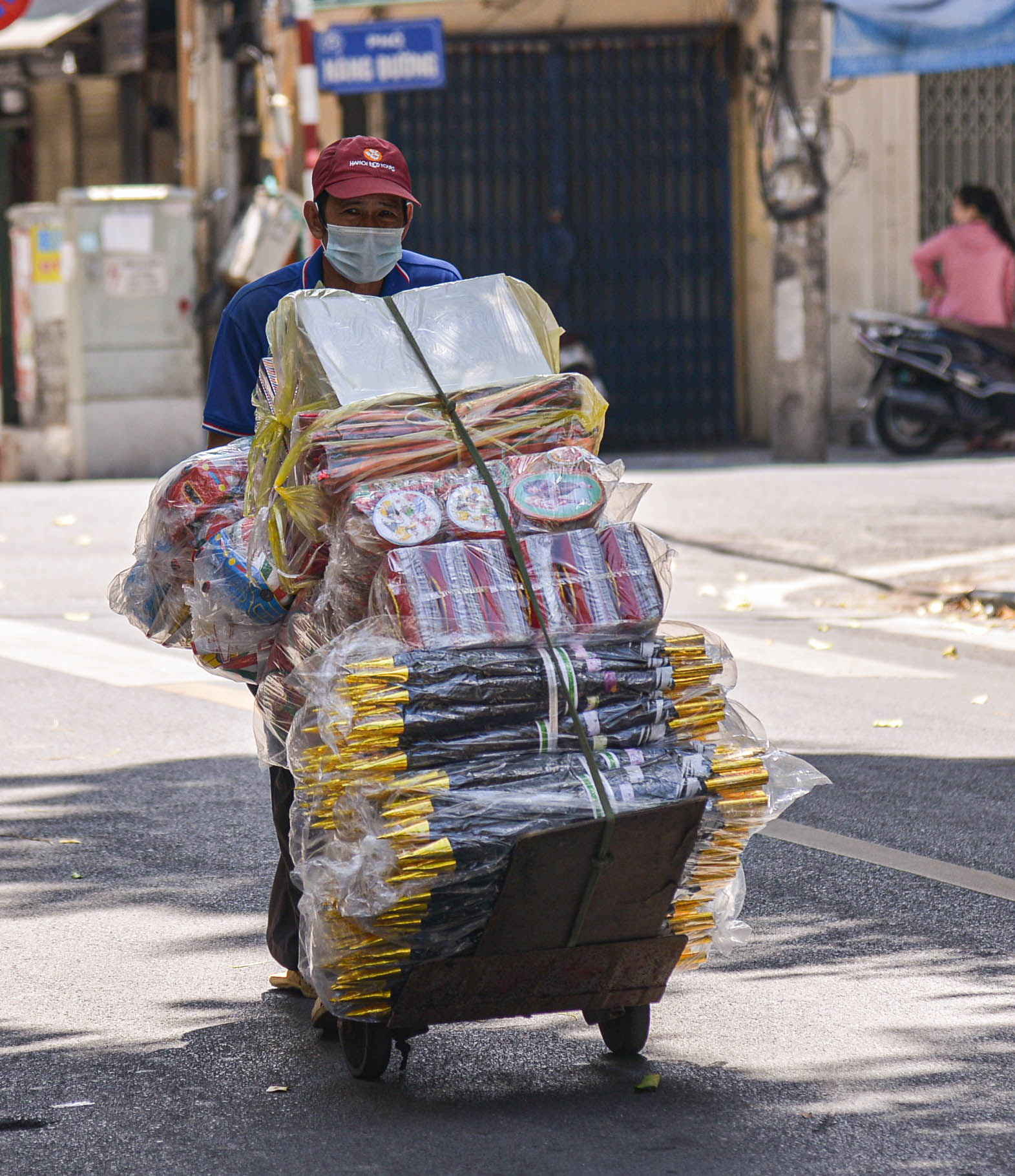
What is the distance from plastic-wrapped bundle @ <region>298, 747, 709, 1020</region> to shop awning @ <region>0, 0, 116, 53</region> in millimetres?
14742

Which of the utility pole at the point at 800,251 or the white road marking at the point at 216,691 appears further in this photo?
the utility pole at the point at 800,251

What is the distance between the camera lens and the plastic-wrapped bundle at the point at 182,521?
416 cm

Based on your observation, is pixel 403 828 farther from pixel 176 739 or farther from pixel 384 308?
pixel 176 739

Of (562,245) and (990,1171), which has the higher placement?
(562,245)

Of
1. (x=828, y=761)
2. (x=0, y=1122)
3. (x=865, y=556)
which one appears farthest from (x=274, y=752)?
(x=865, y=556)

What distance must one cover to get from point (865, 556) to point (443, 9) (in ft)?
26.5

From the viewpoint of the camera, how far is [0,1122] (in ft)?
12.1

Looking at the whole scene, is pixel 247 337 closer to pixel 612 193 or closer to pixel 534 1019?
pixel 534 1019

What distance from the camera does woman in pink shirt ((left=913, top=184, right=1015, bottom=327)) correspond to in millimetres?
15805

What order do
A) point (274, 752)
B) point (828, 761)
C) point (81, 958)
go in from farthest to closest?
1. point (828, 761)
2. point (81, 958)
3. point (274, 752)

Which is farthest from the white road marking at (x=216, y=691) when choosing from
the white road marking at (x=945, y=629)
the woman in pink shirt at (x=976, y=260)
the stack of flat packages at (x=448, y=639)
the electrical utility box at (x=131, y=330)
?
the woman in pink shirt at (x=976, y=260)

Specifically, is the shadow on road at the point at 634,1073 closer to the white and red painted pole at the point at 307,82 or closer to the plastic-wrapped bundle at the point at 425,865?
the plastic-wrapped bundle at the point at 425,865

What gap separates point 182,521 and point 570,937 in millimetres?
1215

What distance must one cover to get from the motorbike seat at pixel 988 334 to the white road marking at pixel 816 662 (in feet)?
21.9
